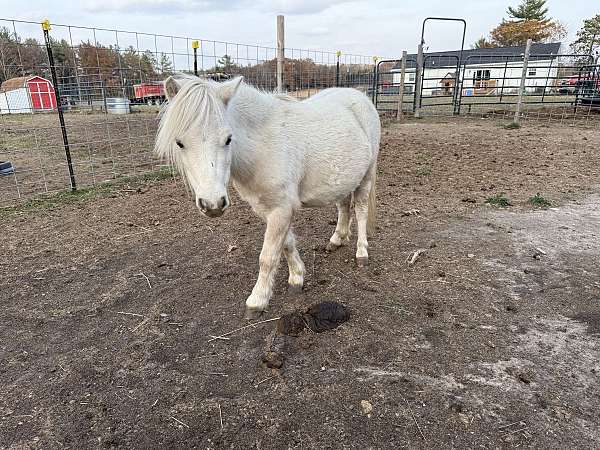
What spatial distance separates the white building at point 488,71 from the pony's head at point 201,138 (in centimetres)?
1112

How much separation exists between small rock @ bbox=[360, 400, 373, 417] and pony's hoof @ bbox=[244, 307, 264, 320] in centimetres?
104

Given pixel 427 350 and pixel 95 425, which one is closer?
pixel 95 425

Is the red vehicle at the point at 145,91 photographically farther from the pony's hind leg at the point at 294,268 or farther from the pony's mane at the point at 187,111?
the pony's mane at the point at 187,111

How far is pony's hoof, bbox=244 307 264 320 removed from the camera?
9.28ft

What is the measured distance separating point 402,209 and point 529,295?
2188 mm

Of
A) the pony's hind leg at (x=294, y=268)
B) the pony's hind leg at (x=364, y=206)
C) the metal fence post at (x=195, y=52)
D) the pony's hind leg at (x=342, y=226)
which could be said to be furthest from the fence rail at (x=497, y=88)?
the pony's hind leg at (x=294, y=268)

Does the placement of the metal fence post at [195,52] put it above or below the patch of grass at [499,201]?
above

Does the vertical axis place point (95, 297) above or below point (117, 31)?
below

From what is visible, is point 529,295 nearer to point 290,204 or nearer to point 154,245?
point 290,204

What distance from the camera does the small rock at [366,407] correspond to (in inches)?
78.3

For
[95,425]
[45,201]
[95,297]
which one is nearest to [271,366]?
[95,425]

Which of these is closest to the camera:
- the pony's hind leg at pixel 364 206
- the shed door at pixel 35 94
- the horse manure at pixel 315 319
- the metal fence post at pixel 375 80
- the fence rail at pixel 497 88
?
the horse manure at pixel 315 319

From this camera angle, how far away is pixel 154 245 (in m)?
4.06

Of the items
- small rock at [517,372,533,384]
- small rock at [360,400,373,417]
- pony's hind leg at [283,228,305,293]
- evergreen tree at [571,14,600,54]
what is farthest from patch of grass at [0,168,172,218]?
evergreen tree at [571,14,600,54]
